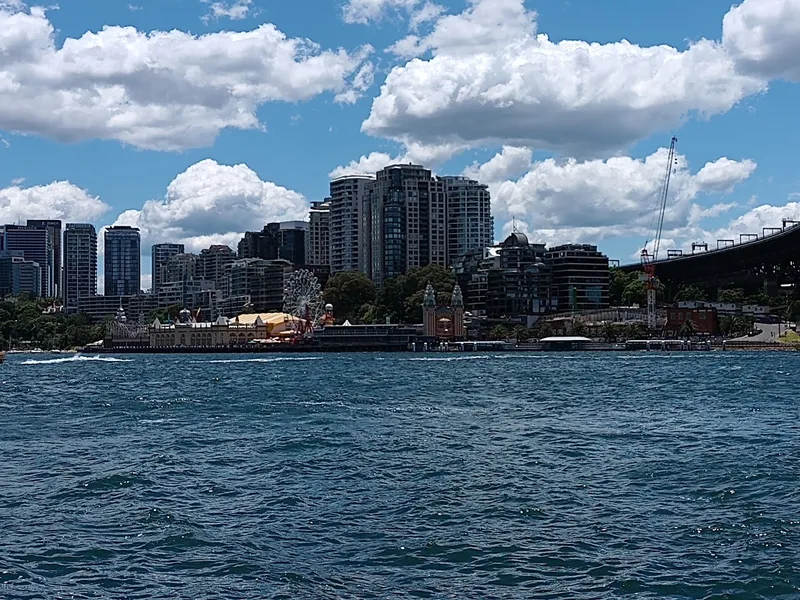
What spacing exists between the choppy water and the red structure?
146 metres

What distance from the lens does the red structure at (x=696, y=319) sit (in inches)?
7608

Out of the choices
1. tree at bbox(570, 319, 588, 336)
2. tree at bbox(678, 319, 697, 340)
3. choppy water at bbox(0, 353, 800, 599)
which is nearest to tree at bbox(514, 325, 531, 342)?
tree at bbox(570, 319, 588, 336)

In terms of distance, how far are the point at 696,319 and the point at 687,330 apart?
8.83m

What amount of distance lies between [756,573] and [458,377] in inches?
2766

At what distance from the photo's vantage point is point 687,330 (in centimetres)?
18725

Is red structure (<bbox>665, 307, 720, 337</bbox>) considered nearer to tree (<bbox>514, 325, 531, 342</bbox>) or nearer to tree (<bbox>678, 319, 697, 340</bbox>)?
tree (<bbox>678, 319, 697, 340</bbox>)

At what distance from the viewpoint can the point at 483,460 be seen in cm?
3281

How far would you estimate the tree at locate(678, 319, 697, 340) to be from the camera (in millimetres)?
187375

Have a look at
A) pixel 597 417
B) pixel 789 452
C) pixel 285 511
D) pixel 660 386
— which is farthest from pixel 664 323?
pixel 285 511

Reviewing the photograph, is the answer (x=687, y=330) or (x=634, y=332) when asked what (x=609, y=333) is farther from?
(x=687, y=330)

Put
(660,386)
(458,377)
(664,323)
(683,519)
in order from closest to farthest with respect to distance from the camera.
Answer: (683,519)
(660,386)
(458,377)
(664,323)

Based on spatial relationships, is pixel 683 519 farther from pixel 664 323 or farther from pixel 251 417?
pixel 664 323

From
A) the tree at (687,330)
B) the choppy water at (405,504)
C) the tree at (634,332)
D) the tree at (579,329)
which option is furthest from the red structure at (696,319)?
the choppy water at (405,504)

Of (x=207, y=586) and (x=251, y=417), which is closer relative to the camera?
(x=207, y=586)
